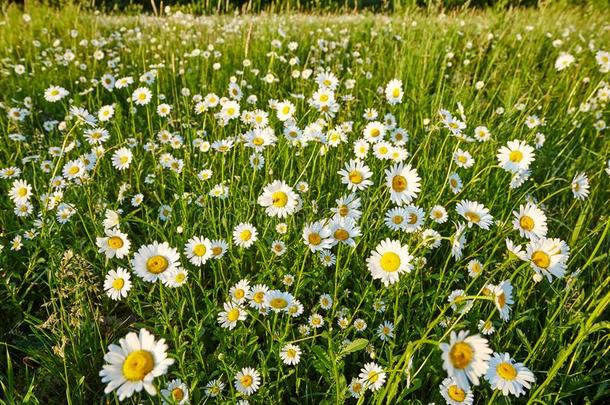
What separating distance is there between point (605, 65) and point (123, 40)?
4801mm

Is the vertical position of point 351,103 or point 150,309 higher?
point 351,103

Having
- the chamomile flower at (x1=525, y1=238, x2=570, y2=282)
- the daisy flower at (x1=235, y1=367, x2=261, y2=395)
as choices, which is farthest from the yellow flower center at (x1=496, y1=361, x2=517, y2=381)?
the daisy flower at (x1=235, y1=367, x2=261, y2=395)

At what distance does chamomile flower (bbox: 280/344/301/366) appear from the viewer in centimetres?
145

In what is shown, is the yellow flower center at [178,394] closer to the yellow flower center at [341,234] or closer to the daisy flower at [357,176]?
the yellow flower center at [341,234]

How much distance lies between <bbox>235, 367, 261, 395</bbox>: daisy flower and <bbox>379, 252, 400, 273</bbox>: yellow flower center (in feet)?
1.86

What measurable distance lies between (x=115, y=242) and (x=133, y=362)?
0.70 m

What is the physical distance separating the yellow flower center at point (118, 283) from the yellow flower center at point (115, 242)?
0.39 ft

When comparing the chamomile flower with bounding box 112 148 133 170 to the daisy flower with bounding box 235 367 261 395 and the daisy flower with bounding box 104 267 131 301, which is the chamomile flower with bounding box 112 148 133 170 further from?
the daisy flower with bounding box 235 367 261 395

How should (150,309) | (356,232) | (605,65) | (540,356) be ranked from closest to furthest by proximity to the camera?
(356,232) < (540,356) < (150,309) < (605,65)

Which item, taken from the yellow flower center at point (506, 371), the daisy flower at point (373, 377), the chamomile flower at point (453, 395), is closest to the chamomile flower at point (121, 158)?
the daisy flower at point (373, 377)

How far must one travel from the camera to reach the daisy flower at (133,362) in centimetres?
96

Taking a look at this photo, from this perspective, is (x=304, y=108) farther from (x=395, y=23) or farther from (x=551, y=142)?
(x=395, y=23)

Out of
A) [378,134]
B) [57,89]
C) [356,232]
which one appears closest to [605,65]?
[378,134]

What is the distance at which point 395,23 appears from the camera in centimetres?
501
